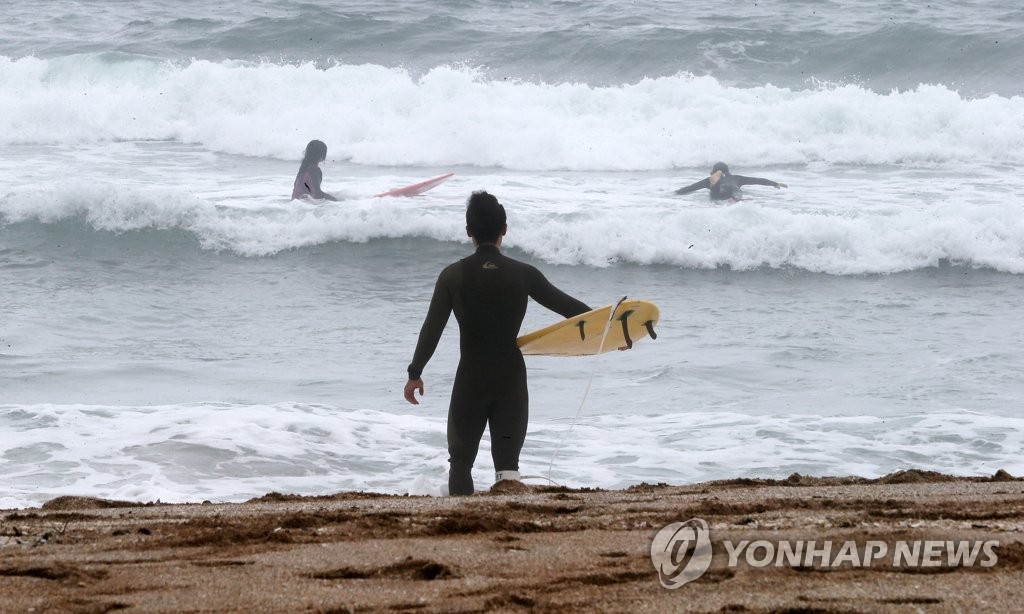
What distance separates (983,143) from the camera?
61.7ft

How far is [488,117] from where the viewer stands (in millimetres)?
20219

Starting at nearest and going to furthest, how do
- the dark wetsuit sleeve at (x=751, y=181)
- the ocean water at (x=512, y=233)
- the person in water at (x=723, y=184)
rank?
1. the ocean water at (x=512, y=233)
2. the person in water at (x=723, y=184)
3. the dark wetsuit sleeve at (x=751, y=181)

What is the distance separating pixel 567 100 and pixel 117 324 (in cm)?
1252

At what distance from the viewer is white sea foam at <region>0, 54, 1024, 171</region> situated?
19188 mm

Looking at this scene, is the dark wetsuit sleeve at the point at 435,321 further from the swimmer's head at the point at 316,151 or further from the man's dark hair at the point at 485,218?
the swimmer's head at the point at 316,151

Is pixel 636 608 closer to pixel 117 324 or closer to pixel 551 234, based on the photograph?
pixel 117 324

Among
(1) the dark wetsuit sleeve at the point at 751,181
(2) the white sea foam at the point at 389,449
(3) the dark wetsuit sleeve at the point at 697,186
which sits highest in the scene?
(1) the dark wetsuit sleeve at the point at 751,181

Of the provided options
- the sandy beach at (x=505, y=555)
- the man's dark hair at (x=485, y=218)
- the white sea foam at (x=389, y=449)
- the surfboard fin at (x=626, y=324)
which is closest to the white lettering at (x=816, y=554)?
the sandy beach at (x=505, y=555)

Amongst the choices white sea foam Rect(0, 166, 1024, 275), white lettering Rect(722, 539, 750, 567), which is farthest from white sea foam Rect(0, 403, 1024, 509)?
white sea foam Rect(0, 166, 1024, 275)

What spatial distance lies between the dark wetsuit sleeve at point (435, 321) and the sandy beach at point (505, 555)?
631mm

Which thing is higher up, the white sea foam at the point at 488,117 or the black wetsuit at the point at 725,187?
the white sea foam at the point at 488,117

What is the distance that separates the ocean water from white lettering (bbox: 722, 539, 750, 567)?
3.14m

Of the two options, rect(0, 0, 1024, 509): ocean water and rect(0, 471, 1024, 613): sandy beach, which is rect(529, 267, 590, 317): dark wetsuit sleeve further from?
rect(0, 0, 1024, 509): ocean water

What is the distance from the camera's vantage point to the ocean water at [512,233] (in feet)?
23.4
